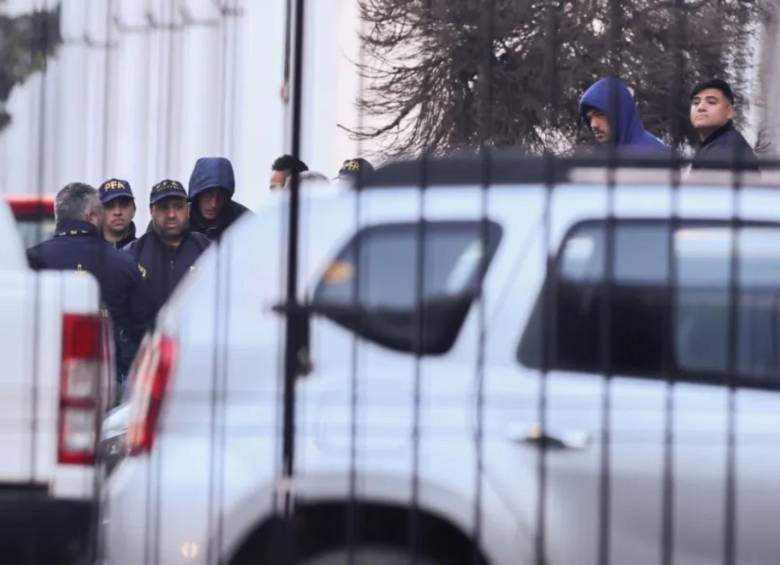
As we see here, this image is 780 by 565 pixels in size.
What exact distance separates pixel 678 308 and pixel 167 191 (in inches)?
108

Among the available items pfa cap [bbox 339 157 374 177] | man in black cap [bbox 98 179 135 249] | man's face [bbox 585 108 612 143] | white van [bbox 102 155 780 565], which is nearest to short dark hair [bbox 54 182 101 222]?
man in black cap [bbox 98 179 135 249]

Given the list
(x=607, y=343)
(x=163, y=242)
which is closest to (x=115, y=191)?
(x=163, y=242)

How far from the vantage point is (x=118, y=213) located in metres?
7.25

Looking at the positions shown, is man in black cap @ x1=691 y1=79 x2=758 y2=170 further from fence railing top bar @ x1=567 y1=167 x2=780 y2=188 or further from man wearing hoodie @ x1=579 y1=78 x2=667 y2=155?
fence railing top bar @ x1=567 y1=167 x2=780 y2=188

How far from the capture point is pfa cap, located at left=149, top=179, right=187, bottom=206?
604 centimetres

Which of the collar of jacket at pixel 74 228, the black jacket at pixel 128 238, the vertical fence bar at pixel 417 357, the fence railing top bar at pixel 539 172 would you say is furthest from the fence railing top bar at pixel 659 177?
the black jacket at pixel 128 238

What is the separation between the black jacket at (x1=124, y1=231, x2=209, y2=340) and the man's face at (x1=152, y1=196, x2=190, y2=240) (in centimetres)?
5

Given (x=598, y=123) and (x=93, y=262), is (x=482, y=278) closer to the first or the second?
(x=598, y=123)

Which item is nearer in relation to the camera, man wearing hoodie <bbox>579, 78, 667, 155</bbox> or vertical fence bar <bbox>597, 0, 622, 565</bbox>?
vertical fence bar <bbox>597, 0, 622, 565</bbox>

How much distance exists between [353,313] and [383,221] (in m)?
0.24

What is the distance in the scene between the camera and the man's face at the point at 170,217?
6414 mm

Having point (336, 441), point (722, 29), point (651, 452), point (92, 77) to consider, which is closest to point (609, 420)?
point (651, 452)

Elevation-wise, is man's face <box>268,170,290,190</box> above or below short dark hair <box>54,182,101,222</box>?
above

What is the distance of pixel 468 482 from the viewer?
3.93m
